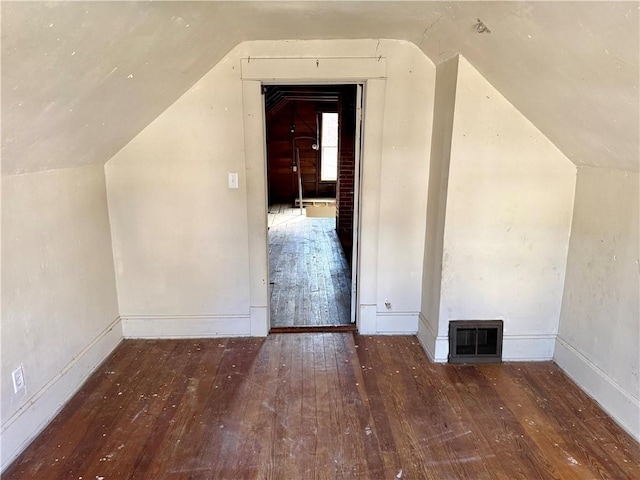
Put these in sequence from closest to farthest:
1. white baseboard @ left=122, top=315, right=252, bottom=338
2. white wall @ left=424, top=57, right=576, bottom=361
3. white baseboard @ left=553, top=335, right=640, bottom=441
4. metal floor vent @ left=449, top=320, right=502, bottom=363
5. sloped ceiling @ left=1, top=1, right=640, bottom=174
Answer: sloped ceiling @ left=1, top=1, right=640, bottom=174 → white baseboard @ left=553, top=335, right=640, bottom=441 → white wall @ left=424, top=57, right=576, bottom=361 → metal floor vent @ left=449, top=320, right=502, bottom=363 → white baseboard @ left=122, top=315, right=252, bottom=338

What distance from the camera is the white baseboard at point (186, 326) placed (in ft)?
10.1

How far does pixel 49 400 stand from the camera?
2.18 metres

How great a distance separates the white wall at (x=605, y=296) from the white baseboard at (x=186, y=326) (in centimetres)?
217

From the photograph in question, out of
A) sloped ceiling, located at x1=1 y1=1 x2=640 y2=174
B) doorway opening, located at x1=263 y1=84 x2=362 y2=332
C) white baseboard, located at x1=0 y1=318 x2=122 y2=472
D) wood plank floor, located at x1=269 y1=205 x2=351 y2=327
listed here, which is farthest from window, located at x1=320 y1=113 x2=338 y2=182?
white baseboard, located at x1=0 y1=318 x2=122 y2=472

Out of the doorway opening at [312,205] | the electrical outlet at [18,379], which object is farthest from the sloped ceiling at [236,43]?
the electrical outlet at [18,379]

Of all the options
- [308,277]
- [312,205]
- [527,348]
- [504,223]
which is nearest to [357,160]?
[504,223]

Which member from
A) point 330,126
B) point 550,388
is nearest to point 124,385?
point 550,388

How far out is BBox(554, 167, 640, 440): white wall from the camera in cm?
210

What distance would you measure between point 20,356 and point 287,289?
247 centimetres

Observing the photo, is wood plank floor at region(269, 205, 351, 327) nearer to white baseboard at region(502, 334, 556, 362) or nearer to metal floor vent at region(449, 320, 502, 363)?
metal floor vent at region(449, 320, 502, 363)

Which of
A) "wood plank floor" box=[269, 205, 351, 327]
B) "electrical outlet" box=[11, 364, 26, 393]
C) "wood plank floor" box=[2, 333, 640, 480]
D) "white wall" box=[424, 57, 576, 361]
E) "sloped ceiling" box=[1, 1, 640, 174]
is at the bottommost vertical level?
"wood plank floor" box=[2, 333, 640, 480]

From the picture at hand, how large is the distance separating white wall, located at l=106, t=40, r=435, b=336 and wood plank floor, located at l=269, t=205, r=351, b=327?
52 centimetres

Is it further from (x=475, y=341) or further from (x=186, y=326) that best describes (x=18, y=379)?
(x=475, y=341)

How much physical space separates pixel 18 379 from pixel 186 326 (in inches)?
48.3
